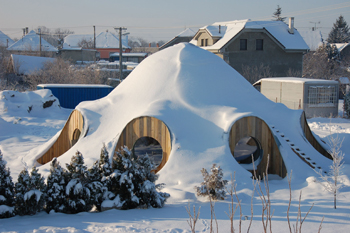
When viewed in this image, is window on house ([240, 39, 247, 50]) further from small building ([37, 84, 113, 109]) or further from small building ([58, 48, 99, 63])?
small building ([58, 48, 99, 63])

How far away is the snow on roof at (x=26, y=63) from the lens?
124 ft

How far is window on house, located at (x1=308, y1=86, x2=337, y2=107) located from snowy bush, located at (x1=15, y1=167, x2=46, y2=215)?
2139cm

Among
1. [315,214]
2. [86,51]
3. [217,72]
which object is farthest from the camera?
[86,51]

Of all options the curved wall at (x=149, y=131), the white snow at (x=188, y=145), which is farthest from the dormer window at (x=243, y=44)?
the curved wall at (x=149, y=131)

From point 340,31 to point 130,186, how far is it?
228ft

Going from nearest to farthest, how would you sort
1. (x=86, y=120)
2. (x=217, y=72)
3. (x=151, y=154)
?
1. (x=86, y=120)
2. (x=217, y=72)
3. (x=151, y=154)

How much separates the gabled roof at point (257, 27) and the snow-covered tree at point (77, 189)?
94.2 ft

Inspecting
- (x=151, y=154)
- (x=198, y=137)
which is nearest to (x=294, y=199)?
(x=198, y=137)

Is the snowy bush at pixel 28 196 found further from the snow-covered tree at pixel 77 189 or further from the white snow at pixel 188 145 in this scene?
the snow-covered tree at pixel 77 189

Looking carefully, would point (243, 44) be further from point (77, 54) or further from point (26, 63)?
point (77, 54)

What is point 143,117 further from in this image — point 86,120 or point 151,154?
point 151,154

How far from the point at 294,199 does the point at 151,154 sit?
6871 mm

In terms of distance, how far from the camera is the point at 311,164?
11.3 meters

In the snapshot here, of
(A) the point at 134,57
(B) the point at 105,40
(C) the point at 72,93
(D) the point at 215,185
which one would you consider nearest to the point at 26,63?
(C) the point at 72,93
